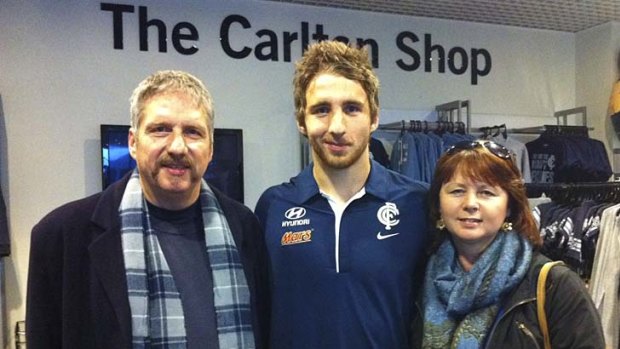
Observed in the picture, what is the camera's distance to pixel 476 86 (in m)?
4.66

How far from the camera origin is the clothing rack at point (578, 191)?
3.12 meters

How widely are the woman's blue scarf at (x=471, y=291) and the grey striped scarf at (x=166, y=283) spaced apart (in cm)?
52

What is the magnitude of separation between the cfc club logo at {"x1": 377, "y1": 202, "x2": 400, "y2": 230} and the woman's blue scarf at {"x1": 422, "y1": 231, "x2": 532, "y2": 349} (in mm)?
177

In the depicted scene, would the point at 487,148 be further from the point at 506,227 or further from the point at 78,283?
the point at 78,283

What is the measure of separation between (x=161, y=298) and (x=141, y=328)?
0.09 metres

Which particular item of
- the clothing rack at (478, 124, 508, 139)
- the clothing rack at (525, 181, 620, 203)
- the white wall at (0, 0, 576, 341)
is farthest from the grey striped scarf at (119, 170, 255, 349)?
the clothing rack at (478, 124, 508, 139)

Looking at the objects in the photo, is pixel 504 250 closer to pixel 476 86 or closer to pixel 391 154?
pixel 391 154

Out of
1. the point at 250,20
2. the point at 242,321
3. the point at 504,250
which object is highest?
the point at 250,20

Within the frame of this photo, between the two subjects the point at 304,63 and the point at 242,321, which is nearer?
the point at 242,321

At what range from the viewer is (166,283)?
147cm

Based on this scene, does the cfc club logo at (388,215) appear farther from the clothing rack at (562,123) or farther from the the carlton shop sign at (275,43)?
the clothing rack at (562,123)

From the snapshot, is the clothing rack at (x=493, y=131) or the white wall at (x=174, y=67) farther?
the clothing rack at (x=493, y=131)

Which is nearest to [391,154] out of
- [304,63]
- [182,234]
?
[304,63]

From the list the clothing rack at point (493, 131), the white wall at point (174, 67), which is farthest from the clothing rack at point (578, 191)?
the white wall at point (174, 67)
